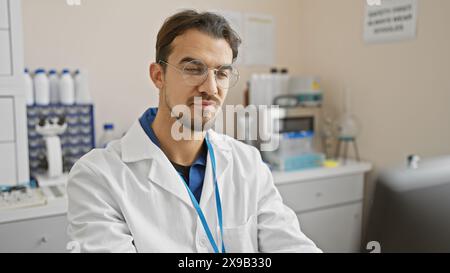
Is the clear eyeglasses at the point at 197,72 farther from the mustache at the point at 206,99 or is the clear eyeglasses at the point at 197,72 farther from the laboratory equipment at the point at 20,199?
the laboratory equipment at the point at 20,199

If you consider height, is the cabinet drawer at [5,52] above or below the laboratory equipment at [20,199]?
above

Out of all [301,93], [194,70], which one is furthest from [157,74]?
[301,93]

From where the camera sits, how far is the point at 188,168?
2.91 ft

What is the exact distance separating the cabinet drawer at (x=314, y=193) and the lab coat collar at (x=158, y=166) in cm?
46

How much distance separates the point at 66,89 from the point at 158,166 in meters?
0.45

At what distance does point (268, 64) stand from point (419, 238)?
2.47 feet

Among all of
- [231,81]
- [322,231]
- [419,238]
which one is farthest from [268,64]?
[419,238]

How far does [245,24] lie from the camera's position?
0.98 metres

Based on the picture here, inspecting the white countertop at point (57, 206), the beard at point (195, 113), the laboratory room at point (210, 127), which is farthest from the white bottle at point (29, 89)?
the beard at point (195, 113)

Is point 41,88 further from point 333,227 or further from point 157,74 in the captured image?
point 333,227

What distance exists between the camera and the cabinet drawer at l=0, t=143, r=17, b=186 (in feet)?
3.58

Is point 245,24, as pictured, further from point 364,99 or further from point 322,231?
point 322,231

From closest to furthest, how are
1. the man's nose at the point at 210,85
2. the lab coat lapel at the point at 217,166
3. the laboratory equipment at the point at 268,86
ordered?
1. the man's nose at the point at 210,85
2. the lab coat lapel at the point at 217,166
3. the laboratory equipment at the point at 268,86

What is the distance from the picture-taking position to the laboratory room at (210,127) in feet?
2.41
